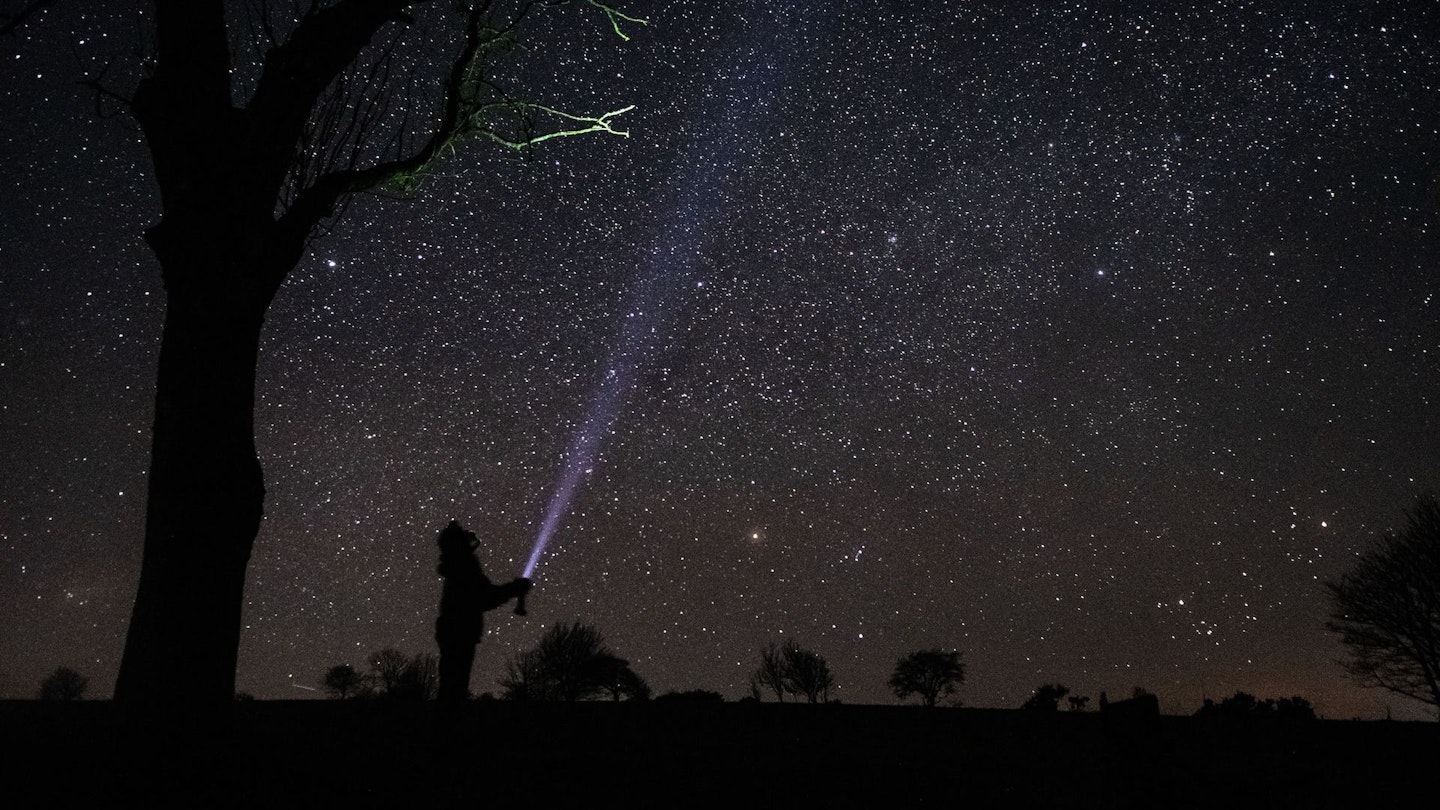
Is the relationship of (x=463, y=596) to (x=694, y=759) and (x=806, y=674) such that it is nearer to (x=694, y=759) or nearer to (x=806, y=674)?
(x=694, y=759)

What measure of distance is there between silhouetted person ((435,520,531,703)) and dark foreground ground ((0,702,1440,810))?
1.97 feet

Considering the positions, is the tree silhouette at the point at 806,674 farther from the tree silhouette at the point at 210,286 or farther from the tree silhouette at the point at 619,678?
the tree silhouette at the point at 210,286

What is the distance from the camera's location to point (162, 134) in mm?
4840

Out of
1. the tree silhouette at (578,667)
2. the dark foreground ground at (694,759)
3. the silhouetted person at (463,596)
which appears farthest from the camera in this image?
the tree silhouette at (578,667)

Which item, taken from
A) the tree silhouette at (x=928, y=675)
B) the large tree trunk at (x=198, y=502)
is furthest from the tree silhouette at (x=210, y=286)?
the tree silhouette at (x=928, y=675)

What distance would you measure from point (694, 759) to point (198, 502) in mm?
3704

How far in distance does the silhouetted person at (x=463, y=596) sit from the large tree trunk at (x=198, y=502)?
6.79 feet

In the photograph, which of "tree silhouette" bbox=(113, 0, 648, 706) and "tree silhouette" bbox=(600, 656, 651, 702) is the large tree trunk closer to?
"tree silhouette" bbox=(113, 0, 648, 706)

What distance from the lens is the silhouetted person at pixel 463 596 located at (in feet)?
20.7

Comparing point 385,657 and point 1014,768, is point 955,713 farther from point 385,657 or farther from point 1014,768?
point 385,657

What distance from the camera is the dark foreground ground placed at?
3688 millimetres

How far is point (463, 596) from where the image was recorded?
21.3ft

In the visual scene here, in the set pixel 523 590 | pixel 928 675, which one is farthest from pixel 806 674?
pixel 523 590

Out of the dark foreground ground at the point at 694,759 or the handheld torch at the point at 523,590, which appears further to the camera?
the handheld torch at the point at 523,590
